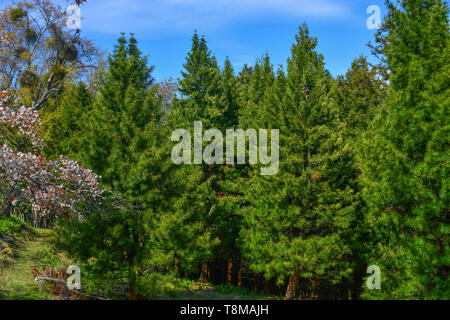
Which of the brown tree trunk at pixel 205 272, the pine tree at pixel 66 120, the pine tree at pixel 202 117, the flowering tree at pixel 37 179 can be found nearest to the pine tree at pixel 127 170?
the flowering tree at pixel 37 179

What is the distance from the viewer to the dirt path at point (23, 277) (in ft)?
33.9

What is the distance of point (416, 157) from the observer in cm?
1016

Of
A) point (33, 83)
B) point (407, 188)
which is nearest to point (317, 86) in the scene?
point (407, 188)

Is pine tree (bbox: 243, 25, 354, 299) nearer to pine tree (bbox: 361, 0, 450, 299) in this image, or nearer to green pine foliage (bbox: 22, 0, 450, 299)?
green pine foliage (bbox: 22, 0, 450, 299)

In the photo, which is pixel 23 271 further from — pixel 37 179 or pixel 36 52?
pixel 36 52

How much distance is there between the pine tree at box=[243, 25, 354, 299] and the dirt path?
9408 millimetres

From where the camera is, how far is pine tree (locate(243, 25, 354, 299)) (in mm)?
14641

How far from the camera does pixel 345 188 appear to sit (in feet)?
52.4

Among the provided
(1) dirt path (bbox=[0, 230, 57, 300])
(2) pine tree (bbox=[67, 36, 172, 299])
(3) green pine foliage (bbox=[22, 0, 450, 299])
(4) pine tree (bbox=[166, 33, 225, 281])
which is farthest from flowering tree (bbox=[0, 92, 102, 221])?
(4) pine tree (bbox=[166, 33, 225, 281])

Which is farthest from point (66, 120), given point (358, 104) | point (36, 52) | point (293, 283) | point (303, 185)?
point (358, 104)

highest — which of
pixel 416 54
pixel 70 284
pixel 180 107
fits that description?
pixel 180 107

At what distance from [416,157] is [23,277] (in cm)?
1415

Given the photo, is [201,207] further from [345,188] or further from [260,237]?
[345,188]
